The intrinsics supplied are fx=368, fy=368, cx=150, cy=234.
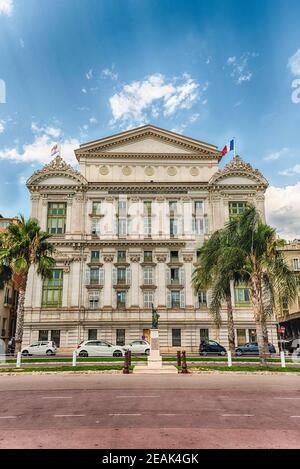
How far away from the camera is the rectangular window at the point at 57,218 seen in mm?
Result: 47000

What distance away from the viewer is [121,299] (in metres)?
44.9

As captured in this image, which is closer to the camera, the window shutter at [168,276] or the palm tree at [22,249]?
the palm tree at [22,249]

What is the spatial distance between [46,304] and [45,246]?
14660 millimetres

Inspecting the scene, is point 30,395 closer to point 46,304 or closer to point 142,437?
point 142,437

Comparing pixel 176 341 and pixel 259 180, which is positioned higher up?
pixel 259 180

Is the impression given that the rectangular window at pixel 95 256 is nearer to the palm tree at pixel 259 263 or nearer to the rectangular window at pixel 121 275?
the rectangular window at pixel 121 275

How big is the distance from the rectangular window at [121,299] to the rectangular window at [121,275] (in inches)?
47.9

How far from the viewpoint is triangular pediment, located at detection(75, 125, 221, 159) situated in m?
49.5

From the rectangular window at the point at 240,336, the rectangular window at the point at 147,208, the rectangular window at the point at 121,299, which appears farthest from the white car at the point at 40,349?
the rectangular window at the point at 240,336

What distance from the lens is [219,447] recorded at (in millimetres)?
7102

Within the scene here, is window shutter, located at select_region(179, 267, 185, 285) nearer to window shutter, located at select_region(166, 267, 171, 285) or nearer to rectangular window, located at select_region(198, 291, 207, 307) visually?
window shutter, located at select_region(166, 267, 171, 285)

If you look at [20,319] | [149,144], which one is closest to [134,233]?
[149,144]
